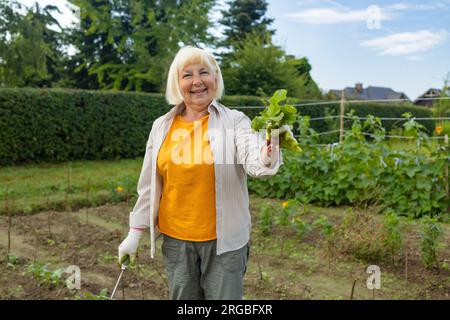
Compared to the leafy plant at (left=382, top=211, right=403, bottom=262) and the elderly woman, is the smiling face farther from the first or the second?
the leafy plant at (left=382, top=211, right=403, bottom=262)

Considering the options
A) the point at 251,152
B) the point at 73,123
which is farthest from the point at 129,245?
the point at 73,123

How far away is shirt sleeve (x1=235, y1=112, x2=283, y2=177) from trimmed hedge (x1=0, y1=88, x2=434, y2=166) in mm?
8609

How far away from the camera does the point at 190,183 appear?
1949 mm

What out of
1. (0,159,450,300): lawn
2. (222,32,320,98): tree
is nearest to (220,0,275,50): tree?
(222,32,320,98): tree

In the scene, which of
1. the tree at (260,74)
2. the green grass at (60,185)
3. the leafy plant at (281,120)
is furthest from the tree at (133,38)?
the leafy plant at (281,120)

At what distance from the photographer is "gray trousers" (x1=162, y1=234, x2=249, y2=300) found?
6.35 feet

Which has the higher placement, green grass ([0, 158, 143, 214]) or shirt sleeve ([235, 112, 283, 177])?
shirt sleeve ([235, 112, 283, 177])

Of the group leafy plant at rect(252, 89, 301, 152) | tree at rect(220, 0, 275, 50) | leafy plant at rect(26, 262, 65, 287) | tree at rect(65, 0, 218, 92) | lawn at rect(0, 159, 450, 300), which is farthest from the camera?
tree at rect(220, 0, 275, 50)

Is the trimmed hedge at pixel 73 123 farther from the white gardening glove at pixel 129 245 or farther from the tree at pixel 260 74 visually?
the white gardening glove at pixel 129 245

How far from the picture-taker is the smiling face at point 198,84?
1993 mm

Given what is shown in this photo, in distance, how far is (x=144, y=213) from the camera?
7.04ft

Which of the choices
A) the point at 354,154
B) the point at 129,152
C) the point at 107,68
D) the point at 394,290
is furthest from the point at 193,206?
the point at 107,68
